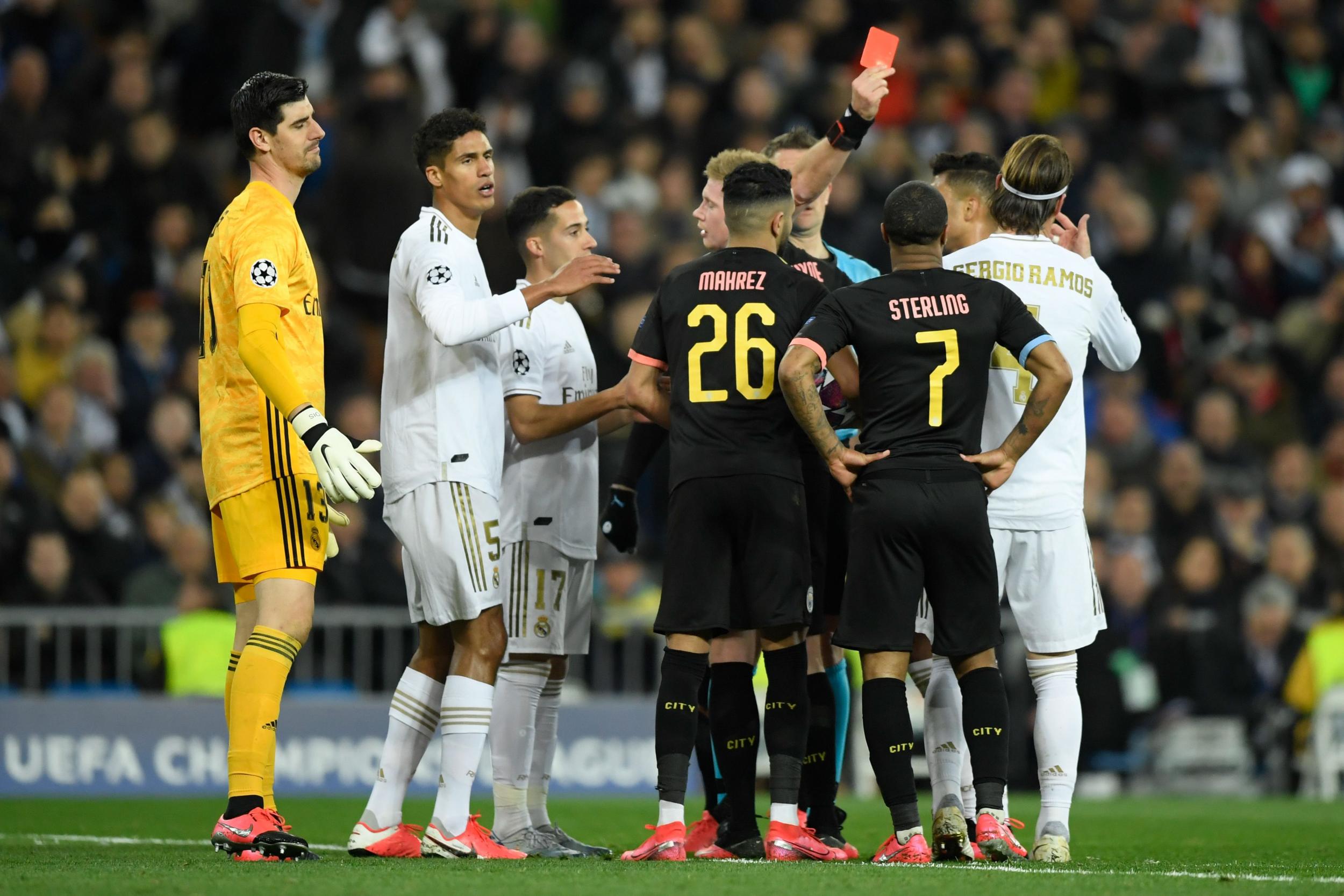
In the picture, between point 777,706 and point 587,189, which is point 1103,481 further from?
point 777,706

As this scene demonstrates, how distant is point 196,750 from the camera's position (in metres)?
11.5

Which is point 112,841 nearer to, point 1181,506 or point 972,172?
point 972,172

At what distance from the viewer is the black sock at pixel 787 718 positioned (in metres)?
6.59

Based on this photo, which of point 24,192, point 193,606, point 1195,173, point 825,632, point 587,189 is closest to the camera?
point 825,632

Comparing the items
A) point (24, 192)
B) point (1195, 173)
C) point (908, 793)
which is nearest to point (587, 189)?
point (24, 192)

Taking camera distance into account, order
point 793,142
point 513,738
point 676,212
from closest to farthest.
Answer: point 513,738, point 793,142, point 676,212

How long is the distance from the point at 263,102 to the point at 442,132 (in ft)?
2.37

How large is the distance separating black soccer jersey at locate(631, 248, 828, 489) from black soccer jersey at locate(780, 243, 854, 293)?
0.67 m

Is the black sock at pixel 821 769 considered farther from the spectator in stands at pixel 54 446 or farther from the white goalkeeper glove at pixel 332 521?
the spectator in stands at pixel 54 446

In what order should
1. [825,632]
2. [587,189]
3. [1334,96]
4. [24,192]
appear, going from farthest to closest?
[1334,96] < [587,189] < [24,192] < [825,632]

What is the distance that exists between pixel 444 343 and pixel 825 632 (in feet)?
6.43

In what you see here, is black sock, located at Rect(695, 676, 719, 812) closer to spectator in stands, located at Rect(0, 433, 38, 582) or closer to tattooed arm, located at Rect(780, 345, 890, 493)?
tattooed arm, located at Rect(780, 345, 890, 493)

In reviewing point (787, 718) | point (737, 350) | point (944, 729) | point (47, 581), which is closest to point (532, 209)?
point (737, 350)

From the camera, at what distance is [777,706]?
21.9 ft
